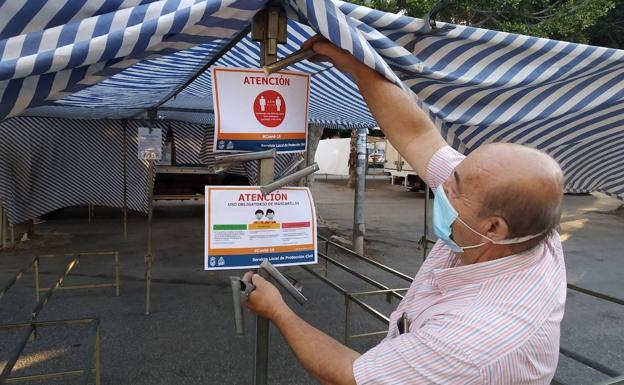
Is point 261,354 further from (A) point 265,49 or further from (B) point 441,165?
(A) point 265,49

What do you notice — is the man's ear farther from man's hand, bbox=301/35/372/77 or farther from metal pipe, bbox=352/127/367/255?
metal pipe, bbox=352/127/367/255

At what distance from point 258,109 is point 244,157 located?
9.5 inches

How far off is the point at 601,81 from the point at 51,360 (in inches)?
182

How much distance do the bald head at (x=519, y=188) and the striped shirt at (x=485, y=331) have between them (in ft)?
0.34

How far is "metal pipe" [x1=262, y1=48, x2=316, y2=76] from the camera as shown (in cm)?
178

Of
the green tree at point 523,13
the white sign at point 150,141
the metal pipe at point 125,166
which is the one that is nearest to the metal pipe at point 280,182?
the white sign at point 150,141

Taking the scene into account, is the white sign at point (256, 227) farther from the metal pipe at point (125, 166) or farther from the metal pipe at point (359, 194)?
the metal pipe at point (125, 166)

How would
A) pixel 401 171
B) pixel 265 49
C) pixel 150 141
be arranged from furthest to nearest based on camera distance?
pixel 401 171 < pixel 150 141 < pixel 265 49

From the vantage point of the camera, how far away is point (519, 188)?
1.13m

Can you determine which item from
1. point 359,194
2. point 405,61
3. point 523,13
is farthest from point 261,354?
point 523,13

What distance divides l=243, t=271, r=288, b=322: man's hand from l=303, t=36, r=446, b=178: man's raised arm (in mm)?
766

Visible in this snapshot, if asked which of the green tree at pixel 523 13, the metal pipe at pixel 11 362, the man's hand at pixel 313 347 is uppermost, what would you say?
the green tree at pixel 523 13

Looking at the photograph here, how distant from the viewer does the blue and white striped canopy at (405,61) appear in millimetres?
1326

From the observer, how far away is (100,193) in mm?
8719
